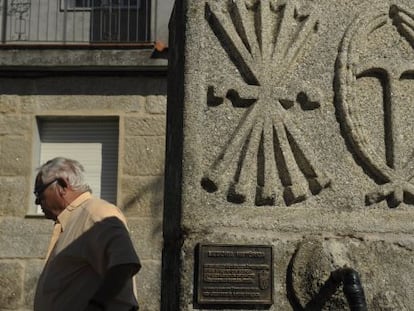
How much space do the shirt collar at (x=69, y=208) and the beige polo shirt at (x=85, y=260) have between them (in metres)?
0.13

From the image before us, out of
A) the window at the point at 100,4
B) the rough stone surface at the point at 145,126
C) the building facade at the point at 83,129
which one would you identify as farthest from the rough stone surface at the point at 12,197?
the window at the point at 100,4

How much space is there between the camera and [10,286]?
681 centimetres

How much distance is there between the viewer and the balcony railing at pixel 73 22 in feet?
25.3

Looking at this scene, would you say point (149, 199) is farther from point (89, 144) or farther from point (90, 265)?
point (90, 265)

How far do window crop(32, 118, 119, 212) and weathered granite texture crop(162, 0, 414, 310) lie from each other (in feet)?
14.8

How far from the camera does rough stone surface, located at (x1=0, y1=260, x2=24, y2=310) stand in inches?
268

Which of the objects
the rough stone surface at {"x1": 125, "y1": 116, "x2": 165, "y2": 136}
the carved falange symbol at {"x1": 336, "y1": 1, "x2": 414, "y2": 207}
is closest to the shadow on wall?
the rough stone surface at {"x1": 125, "y1": 116, "x2": 165, "y2": 136}

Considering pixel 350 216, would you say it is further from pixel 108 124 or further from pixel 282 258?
pixel 108 124

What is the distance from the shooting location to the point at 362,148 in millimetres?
2648

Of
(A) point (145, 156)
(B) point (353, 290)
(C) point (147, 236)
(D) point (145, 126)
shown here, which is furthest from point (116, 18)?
(B) point (353, 290)

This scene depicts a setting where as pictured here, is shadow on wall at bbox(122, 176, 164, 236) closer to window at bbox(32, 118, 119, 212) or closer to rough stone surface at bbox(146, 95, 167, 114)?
window at bbox(32, 118, 119, 212)

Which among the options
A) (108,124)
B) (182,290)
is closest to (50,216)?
(182,290)

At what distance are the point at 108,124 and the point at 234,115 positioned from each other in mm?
4780

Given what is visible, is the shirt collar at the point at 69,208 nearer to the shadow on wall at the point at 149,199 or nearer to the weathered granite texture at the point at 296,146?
the weathered granite texture at the point at 296,146
